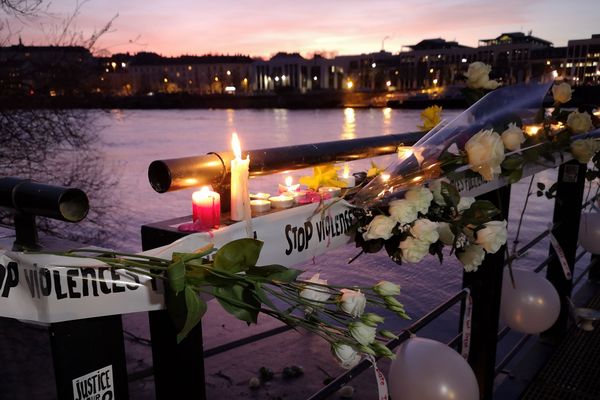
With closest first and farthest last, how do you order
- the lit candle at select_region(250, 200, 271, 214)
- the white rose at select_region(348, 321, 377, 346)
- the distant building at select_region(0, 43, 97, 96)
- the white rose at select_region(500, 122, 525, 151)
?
the white rose at select_region(348, 321, 377, 346)
the lit candle at select_region(250, 200, 271, 214)
the white rose at select_region(500, 122, 525, 151)
the distant building at select_region(0, 43, 97, 96)

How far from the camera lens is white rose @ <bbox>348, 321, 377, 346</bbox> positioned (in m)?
1.02

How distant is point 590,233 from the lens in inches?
183

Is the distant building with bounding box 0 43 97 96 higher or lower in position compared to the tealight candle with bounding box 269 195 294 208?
higher

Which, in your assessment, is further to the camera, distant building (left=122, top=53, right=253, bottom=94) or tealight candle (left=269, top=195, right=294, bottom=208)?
distant building (left=122, top=53, right=253, bottom=94)

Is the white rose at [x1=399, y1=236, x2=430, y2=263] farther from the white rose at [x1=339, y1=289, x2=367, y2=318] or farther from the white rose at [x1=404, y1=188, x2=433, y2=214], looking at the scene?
the white rose at [x1=339, y1=289, x2=367, y2=318]

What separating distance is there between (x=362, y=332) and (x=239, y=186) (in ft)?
2.11

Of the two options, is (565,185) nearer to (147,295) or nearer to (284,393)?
(284,393)

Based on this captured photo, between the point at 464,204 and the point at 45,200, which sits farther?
the point at 464,204

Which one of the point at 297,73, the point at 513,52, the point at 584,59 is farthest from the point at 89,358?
the point at 584,59

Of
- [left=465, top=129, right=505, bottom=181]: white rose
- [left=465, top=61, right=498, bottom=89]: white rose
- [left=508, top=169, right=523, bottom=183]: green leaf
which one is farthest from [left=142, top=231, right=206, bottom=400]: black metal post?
[left=465, top=61, right=498, bottom=89]: white rose

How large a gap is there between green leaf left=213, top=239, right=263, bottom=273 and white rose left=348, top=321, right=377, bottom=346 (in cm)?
24

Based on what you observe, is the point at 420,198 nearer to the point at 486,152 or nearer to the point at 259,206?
the point at 486,152

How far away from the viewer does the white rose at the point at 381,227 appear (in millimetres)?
1768

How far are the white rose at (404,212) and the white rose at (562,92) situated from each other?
5.51 ft
